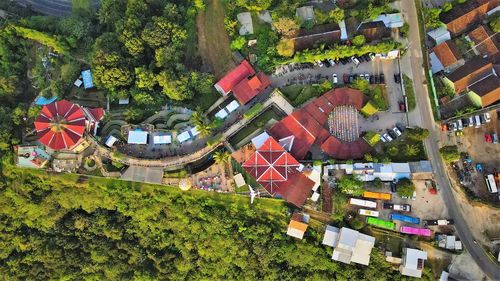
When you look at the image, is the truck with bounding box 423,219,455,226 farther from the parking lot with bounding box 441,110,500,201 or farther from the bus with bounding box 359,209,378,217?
the bus with bounding box 359,209,378,217

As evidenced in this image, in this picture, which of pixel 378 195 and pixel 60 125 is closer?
pixel 60 125

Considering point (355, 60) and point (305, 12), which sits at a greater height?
point (305, 12)

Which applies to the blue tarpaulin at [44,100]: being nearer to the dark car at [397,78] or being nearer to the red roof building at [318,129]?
the red roof building at [318,129]

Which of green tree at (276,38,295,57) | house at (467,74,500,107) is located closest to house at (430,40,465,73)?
house at (467,74,500,107)

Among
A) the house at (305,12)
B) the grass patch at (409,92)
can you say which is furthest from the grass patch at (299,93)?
the grass patch at (409,92)

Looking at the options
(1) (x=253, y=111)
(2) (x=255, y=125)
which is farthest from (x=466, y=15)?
(2) (x=255, y=125)

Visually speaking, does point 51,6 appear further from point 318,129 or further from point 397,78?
point 397,78

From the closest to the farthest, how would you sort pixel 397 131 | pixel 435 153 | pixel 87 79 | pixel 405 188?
1. pixel 405 188
2. pixel 435 153
3. pixel 397 131
4. pixel 87 79
